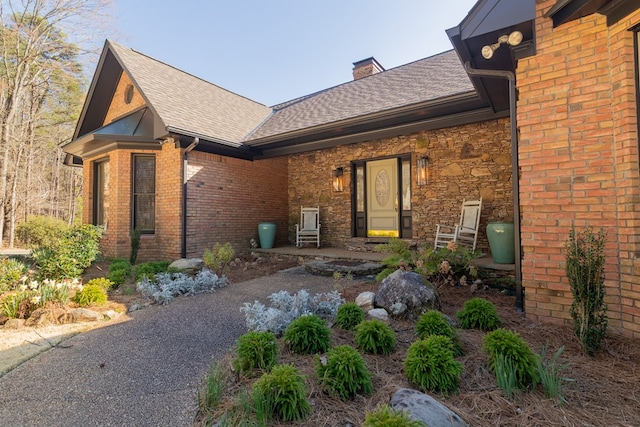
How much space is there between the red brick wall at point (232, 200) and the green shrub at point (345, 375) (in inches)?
211

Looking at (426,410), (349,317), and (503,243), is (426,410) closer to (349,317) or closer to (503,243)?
(349,317)

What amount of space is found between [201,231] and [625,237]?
6441mm

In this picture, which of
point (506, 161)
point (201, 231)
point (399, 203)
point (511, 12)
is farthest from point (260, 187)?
point (511, 12)

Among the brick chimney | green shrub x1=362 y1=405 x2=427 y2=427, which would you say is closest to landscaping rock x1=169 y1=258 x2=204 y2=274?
green shrub x1=362 y1=405 x2=427 y2=427

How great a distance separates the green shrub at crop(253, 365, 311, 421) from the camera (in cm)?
152

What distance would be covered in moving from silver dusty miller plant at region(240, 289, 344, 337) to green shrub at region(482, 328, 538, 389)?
1.48 meters

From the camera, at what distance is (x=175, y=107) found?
6.80 m

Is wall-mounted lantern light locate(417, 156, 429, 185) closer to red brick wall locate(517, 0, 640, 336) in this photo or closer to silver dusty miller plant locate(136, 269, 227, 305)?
red brick wall locate(517, 0, 640, 336)

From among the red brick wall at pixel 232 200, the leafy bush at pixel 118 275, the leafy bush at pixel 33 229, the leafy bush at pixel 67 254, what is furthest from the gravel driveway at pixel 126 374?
the leafy bush at pixel 33 229

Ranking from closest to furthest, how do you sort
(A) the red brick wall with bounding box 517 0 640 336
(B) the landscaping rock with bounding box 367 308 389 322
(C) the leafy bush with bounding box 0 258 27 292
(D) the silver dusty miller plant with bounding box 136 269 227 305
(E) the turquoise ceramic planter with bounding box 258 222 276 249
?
(A) the red brick wall with bounding box 517 0 640 336 → (B) the landscaping rock with bounding box 367 308 389 322 → (D) the silver dusty miller plant with bounding box 136 269 227 305 → (C) the leafy bush with bounding box 0 258 27 292 → (E) the turquoise ceramic planter with bounding box 258 222 276 249

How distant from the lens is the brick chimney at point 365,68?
32.8 ft

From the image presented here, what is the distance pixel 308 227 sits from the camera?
Result: 780cm

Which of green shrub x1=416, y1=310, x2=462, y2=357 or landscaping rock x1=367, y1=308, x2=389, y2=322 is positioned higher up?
green shrub x1=416, y1=310, x2=462, y2=357

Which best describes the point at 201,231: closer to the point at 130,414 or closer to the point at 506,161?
the point at 130,414
